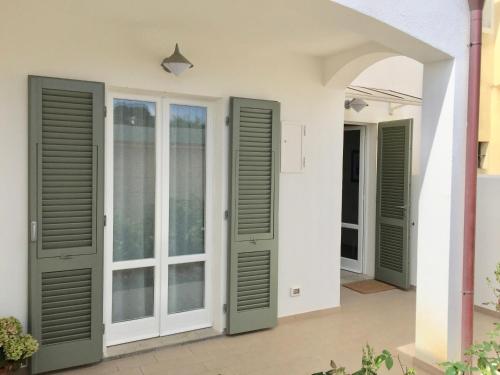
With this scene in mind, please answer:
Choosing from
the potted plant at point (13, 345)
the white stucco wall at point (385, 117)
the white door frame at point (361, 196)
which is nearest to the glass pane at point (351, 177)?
the white door frame at point (361, 196)

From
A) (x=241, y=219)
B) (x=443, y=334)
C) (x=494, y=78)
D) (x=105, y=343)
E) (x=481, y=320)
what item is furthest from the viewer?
(x=494, y=78)

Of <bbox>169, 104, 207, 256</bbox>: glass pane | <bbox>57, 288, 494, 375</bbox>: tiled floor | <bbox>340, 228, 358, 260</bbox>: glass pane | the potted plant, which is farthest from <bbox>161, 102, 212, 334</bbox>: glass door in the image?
<bbox>340, 228, 358, 260</bbox>: glass pane

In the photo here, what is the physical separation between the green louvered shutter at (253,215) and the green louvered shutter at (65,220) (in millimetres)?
1272

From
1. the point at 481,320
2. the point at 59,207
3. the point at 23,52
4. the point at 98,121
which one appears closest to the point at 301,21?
the point at 98,121

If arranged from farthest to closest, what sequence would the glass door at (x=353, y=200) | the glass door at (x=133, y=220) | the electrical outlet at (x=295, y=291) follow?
the glass door at (x=353, y=200)
the electrical outlet at (x=295, y=291)
the glass door at (x=133, y=220)

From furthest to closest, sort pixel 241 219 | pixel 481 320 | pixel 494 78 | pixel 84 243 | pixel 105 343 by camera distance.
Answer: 1. pixel 494 78
2. pixel 481 320
3. pixel 241 219
4. pixel 105 343
5. pixel 84 243

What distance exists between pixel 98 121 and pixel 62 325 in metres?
1.68

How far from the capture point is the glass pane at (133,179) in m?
4.02

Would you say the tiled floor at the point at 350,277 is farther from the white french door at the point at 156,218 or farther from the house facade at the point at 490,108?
the white french door at the point at 156,218

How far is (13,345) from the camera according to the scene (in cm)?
309

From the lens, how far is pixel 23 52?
11.1 ft

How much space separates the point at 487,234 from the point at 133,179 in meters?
4.07

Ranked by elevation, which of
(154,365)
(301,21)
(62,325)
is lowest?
(154,365)

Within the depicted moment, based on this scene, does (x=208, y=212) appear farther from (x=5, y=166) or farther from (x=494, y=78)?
(x=494, y=78)
